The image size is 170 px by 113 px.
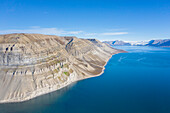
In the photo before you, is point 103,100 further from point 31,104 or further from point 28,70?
point 28,70

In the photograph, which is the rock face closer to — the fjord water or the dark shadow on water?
the dark shadow on water

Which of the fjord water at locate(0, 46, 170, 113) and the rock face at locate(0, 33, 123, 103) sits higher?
the rock face at locate(0, 33, 123, 103)

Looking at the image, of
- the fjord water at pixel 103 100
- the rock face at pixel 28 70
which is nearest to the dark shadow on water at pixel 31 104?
the fjord water at pixel 103 100

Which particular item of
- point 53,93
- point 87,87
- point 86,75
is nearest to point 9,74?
point 53,93

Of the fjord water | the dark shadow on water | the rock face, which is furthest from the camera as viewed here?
the rock face

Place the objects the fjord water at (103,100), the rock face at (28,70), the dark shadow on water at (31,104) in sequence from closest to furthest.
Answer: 1. the dark shadow on water at (31,104)
2. the fjord water at (103,100)
3. the rock face at (28,70)

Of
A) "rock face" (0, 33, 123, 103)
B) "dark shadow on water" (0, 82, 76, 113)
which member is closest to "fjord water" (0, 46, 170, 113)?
"dark shadow on water" (0, 82, 76, 113)

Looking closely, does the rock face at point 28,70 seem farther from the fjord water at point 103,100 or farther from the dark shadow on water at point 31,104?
the fjord water at point 103,100

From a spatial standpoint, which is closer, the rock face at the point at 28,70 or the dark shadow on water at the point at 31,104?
the dark shadow on water at the point at 31,104

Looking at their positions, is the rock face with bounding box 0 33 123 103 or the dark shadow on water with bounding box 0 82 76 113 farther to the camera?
the rock face with bounding box 0 33 123 103

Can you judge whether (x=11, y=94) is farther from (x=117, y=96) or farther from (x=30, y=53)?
(x=117, y=96)

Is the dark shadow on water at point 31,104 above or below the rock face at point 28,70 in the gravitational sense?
below

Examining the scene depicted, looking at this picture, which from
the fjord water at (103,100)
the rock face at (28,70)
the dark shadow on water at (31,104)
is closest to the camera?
the dark shadow on water at (31,104)
